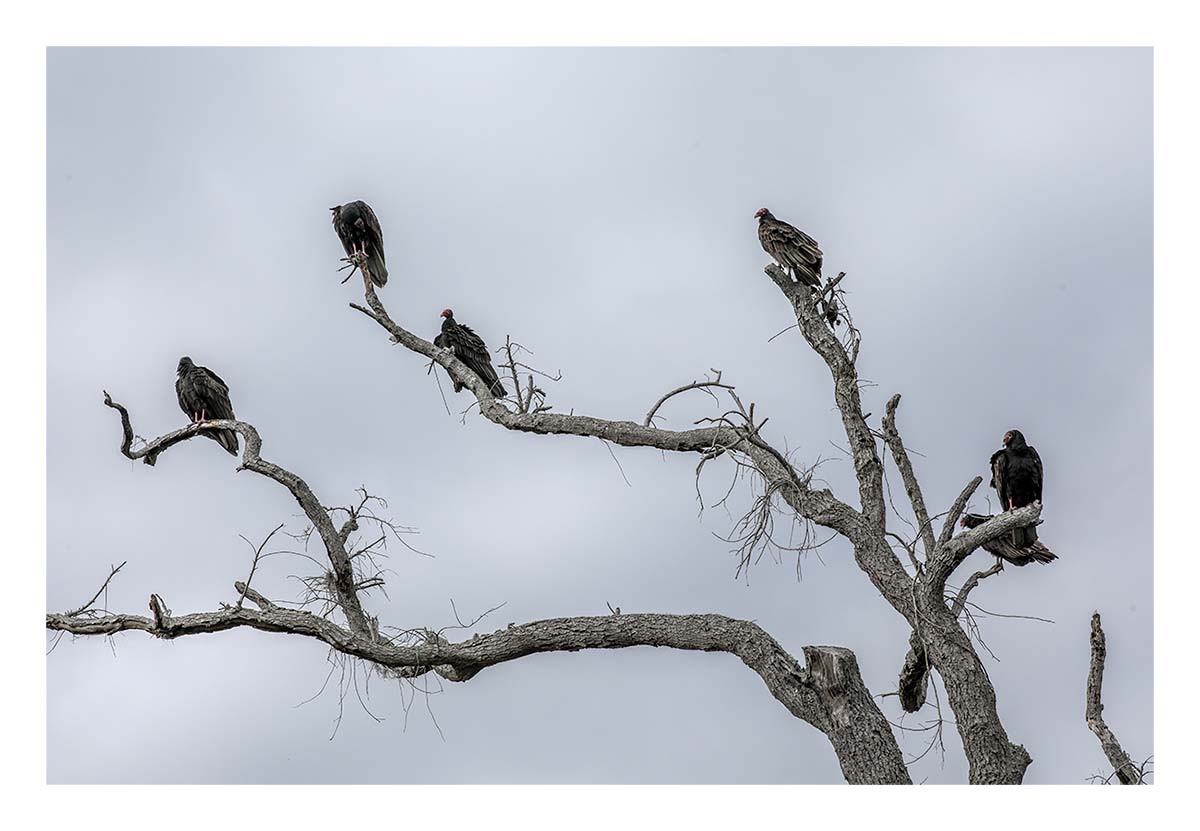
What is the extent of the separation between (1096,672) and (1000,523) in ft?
3.67

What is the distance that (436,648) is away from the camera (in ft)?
19.5

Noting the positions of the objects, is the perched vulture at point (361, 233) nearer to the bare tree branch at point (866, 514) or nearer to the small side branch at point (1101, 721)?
the bare tree branch at point (866, 514)

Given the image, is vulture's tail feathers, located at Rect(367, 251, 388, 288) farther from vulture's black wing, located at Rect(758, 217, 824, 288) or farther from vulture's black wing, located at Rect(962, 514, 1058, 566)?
vulture's black wing, located at Rect(962, 514, 1058, 566)

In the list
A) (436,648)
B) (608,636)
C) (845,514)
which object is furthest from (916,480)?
(436,648)

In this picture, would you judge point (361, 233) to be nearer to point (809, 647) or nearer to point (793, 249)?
point (793, 249)

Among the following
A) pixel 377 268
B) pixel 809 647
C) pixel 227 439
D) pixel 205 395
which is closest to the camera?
pixel 809 647

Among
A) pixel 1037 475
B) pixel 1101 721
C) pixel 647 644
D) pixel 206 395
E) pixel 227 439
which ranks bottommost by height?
pixel 1101 721

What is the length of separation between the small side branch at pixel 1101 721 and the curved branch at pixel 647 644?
1313 mm

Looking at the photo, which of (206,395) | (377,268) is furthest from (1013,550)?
(206,395)

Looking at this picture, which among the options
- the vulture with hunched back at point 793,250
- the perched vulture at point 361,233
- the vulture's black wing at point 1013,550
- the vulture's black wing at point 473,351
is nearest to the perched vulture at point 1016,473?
the vulture's black wing at point 1013,550

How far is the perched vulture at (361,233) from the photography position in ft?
27.1

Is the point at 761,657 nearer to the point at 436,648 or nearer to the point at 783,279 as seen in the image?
the point at 436,648

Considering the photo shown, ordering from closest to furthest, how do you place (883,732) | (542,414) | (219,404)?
(883,732) < (542,414) < (219,404)

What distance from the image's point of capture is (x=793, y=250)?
6859mm
